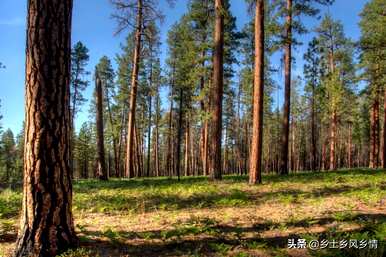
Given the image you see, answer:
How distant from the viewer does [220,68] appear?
43.4 feet

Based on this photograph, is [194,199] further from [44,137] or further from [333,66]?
[333,66]

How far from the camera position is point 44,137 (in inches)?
175

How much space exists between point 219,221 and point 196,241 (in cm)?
135

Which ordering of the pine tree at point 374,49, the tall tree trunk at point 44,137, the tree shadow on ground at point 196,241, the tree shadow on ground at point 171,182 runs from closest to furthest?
the tall tree trunk at point 44,137 < the tree shadow on ground at point 196,241 < the tree shadow on ground at point 171,182 < the pine tree at point 374,49

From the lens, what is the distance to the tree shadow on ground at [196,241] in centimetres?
488

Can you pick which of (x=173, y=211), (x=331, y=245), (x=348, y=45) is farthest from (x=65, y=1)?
(x=348, y=45)

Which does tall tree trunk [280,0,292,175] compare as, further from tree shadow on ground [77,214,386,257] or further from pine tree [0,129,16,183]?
pine tree [0,129,16,183]

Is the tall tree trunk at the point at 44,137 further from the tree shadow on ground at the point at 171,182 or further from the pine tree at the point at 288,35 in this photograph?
the pine tree at the point at 288,35

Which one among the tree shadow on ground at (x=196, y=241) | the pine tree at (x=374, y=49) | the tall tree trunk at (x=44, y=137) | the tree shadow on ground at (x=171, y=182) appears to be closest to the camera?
the tall tree trunk at (x=44, y=137)

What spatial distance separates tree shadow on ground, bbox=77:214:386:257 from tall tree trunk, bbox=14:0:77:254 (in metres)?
0.77

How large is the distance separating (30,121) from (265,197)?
23.3ft

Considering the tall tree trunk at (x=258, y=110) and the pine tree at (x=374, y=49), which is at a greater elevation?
the pine tree at (x=374, y=49)

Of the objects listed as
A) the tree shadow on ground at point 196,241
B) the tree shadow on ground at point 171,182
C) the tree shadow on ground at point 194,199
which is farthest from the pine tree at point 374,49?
the tree shadow on ground at point 196,241

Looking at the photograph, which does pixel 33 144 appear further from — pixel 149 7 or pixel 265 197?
pixel 149 7
